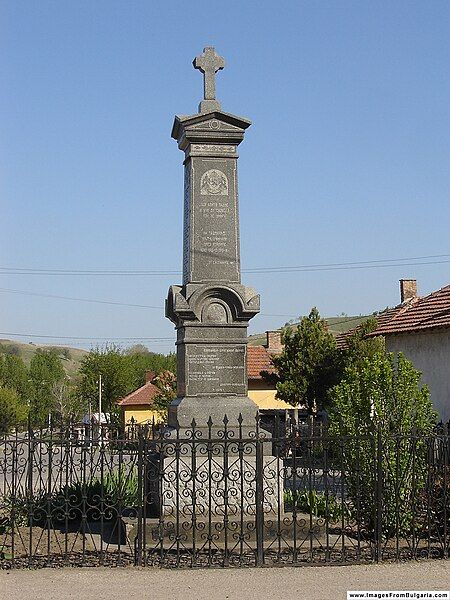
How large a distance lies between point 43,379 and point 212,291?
68084 millimetres

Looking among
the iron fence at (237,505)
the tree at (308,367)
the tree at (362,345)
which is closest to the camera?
the iron fence at (237,505)

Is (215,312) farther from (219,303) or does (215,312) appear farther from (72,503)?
(72,503)

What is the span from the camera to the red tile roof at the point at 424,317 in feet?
70.8

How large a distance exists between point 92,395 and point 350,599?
49.0 meters

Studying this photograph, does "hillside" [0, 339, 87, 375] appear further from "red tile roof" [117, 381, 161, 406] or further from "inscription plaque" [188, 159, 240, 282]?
"inscription plaque" [188, 159, 240, 282]

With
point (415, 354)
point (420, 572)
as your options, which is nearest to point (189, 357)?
point (420, 572)

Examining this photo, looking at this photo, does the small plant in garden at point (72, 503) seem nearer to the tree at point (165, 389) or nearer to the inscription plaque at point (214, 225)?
the inscription plaque at point (214, 225)

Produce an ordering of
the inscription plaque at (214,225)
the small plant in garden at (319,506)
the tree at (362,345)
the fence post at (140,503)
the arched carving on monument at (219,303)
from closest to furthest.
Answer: the fence post at (140,503) < the small plant in garden at (319,506) < the arched carving on monument at (219,303) < the inscription plaque at (214,225) < the tree at (362,345)

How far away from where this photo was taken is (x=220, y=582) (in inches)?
332

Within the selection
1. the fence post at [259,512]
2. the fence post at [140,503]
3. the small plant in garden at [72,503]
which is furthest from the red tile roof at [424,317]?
the fence post at [140,503]

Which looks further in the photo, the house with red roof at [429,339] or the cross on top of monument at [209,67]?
the house with red roof at [429,339]

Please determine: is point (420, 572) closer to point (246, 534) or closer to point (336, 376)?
point (246, 534)

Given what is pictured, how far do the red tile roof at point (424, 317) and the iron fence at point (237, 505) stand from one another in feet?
35.1

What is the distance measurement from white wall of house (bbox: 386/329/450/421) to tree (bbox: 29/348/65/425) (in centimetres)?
4787
